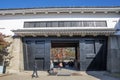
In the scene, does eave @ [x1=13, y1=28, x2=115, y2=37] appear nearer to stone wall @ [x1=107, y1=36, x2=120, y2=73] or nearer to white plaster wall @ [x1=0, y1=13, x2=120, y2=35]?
stone wall @ [x1=107, y1=36, x2=120, y2=73]

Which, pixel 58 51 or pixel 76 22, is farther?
pixel 58 51

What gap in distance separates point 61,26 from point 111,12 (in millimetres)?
→ 5034

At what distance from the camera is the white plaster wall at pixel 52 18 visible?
19641mm

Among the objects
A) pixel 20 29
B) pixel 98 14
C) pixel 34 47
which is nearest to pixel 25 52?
pixel 34 47

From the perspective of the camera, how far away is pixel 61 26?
1975 centimetres

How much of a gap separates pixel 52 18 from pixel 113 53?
6.76 meters

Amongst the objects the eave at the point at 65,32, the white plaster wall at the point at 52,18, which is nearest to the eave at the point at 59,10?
the white plaster wall at the point at 52,18

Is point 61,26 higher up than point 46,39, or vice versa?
point 61,26

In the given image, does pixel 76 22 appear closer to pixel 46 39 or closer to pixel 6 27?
pixel 46 39

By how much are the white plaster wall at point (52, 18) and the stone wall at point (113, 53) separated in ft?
4.55

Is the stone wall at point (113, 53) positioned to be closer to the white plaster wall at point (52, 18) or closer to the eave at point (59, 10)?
the white plaster wall at point (52, 18)

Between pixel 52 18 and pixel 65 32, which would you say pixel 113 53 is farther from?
pixel 52 18

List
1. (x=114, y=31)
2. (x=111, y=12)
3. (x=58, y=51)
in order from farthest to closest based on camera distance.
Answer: (x=58, y=51), (x=111, y=12), (x=114, y=31)

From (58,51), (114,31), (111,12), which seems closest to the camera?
(114,31)
